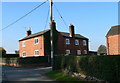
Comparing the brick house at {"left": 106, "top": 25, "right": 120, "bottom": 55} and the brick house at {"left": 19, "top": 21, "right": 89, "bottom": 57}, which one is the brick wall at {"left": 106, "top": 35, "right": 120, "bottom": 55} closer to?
the brick house at {"left": 106, "top": 25, "right": 120, "bottom": 55}

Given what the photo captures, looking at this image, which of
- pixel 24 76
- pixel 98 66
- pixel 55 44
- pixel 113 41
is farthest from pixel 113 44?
pixel 98 66

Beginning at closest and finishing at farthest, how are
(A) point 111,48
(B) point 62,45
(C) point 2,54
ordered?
(B) point 62,45
(A) point 111,48
(C) point 2,54

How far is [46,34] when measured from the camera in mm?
43750

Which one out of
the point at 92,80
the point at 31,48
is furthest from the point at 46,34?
the point at 92,80

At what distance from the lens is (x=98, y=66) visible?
1341 cm

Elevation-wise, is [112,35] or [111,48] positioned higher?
[112,35]

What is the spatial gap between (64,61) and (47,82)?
6845 mm

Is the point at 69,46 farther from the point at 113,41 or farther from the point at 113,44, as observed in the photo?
the point at 113,41

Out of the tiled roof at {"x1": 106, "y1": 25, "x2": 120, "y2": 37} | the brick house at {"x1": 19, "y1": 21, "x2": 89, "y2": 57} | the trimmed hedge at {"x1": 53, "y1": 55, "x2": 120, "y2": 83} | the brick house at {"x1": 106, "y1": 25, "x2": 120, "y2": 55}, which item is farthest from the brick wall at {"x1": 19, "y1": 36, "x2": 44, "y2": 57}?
the trimmed hedge at {"x1": 53, "y1": 55, "x2": 120, "y2": 83}

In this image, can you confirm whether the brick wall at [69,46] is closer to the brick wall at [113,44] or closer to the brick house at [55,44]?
the brick house at [55,44]

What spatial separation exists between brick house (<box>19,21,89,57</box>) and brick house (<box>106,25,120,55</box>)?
582 centimetres

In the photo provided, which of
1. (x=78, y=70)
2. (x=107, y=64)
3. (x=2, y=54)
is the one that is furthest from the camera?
(x=2, y=54)

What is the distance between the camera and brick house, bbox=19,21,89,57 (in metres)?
43.6

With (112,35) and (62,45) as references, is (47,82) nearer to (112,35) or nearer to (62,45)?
(62,45)
